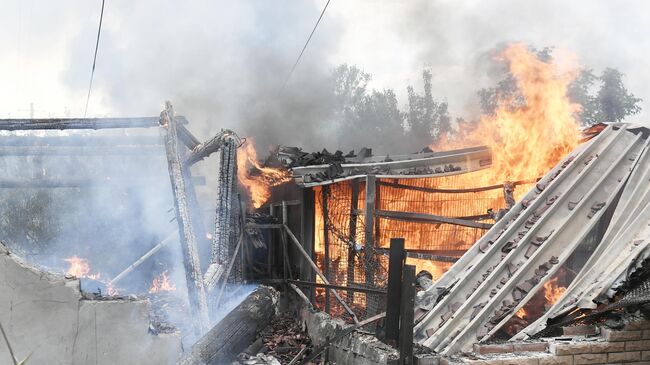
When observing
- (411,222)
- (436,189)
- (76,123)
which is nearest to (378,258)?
(411,222)

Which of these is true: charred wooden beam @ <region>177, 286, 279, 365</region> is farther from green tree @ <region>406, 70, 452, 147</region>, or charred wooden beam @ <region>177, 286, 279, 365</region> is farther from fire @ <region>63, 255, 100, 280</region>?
green tree @ <region>406, 70, 452, 147</region>

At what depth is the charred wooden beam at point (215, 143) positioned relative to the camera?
9.61 metres

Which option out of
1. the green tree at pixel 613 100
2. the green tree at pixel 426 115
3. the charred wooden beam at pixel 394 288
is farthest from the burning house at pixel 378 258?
the green tree at pixel 613 100

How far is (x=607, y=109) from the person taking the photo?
2206 centimetres

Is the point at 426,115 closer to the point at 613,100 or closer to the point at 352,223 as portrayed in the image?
the point at 613,100

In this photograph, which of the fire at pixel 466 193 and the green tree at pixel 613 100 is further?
the green tree at pixel 613 100

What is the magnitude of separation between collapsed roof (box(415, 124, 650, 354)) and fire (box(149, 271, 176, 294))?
26.0 feet

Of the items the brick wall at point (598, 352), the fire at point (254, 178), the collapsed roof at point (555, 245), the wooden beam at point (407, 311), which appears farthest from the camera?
the fire at point (254, 178)

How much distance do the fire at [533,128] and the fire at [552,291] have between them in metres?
3.23

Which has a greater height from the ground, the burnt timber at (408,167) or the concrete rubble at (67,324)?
the burnt timber at (408,167)

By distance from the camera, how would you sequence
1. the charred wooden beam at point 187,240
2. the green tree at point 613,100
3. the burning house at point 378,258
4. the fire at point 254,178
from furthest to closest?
the green tree at point 613,100, the fire at point 254,178, the charred wooden beam at point 187,240, the burning house at point 378,258

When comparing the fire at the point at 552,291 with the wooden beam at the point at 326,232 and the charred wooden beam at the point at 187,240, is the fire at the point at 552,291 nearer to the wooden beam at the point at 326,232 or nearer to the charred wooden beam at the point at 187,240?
the charred wooden beam at the point at 187,240

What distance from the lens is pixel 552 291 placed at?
5.94 m

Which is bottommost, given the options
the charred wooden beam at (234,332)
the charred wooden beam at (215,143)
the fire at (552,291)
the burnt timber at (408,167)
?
the charred wooden beam at (234,332)
